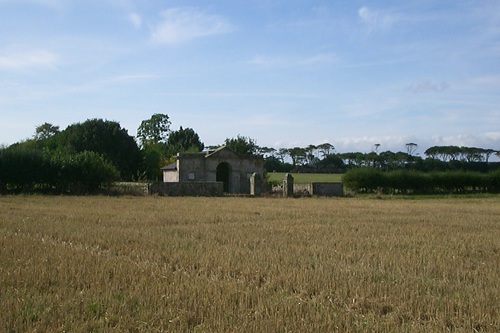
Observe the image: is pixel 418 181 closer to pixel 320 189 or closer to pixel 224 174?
pixel 320 189

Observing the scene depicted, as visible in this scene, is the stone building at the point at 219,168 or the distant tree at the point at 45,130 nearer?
the stone building at the point at 219,168

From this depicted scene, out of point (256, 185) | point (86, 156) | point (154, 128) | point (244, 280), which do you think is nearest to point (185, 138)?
point (154, 128)

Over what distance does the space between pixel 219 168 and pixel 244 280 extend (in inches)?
1944

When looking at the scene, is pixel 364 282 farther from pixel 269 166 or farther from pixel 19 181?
pixel 269 166

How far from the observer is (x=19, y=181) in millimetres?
44344

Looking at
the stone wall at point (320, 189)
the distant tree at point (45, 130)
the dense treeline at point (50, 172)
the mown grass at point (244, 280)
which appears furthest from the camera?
the distant tree at point (45, 130)

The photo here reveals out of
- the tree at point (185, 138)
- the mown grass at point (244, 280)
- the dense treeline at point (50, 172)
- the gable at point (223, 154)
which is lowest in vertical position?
the mown grass at point (244, 280)

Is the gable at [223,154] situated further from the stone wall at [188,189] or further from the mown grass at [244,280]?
the mown grass at [244,280]

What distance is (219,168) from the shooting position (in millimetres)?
58688

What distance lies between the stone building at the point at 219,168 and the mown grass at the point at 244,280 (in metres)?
38.0

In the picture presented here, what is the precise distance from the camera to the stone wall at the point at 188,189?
45.3 metres

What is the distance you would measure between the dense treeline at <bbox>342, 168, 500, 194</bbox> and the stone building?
11137mm

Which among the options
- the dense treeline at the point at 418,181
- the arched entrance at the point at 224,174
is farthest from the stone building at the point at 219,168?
the dense treeline at the point at 418,181

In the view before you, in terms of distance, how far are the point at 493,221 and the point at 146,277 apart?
1766 centimetres
